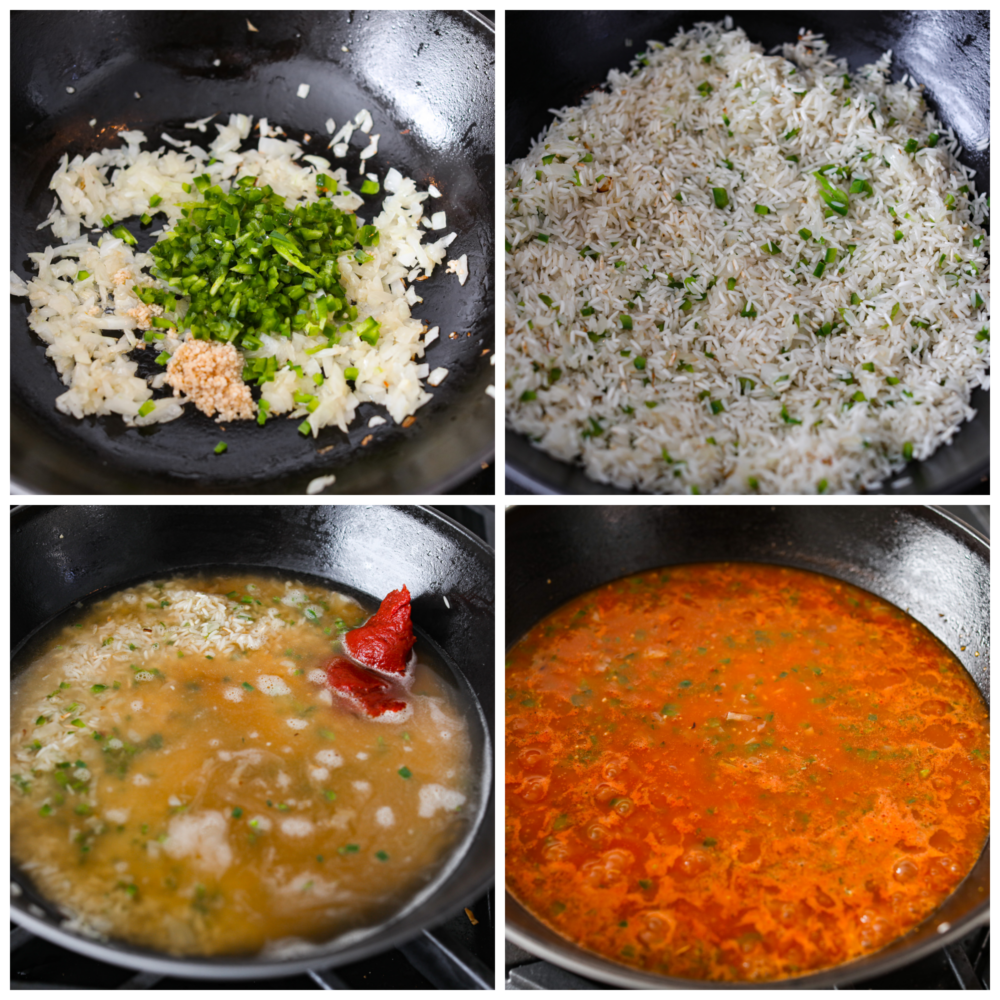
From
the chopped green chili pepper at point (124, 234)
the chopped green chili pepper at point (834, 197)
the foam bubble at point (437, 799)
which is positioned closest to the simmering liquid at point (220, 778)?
the foam bubble at point (437, 799)

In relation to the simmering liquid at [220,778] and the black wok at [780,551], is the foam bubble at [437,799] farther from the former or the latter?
the black wok at [780,551]

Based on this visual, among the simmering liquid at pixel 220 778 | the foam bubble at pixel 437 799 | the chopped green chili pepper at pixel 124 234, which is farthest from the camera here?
the chopped green chili pepper at pixel 124 234

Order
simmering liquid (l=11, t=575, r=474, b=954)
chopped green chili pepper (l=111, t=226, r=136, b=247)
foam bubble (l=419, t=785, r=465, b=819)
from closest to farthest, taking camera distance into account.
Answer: simmering liquid (l=11, t=575, r=474, b=954) < foam bubble (l=419, t=785, r=465, b=819) < chopped green chili pepper (l=111, t=226, r=136, b=247)

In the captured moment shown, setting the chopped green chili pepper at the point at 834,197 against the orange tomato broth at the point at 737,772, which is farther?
the chopped green chili pepper at the point at 834,197

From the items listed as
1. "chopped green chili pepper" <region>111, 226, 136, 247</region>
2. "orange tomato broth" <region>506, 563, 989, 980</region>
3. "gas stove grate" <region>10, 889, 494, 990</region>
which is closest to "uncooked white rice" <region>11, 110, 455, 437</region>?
"chopped green chili pepper" <region>111, 226, 136, 247</region>

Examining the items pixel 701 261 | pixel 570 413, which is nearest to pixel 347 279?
pixel 570 413

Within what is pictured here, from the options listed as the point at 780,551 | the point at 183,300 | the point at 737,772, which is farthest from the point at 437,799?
the point at 183,300

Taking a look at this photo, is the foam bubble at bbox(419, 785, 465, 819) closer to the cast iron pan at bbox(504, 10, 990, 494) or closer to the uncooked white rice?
the cast iron pan at bbox(504, 10, 990, 494)

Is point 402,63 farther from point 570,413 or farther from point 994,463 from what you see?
point 994,463
